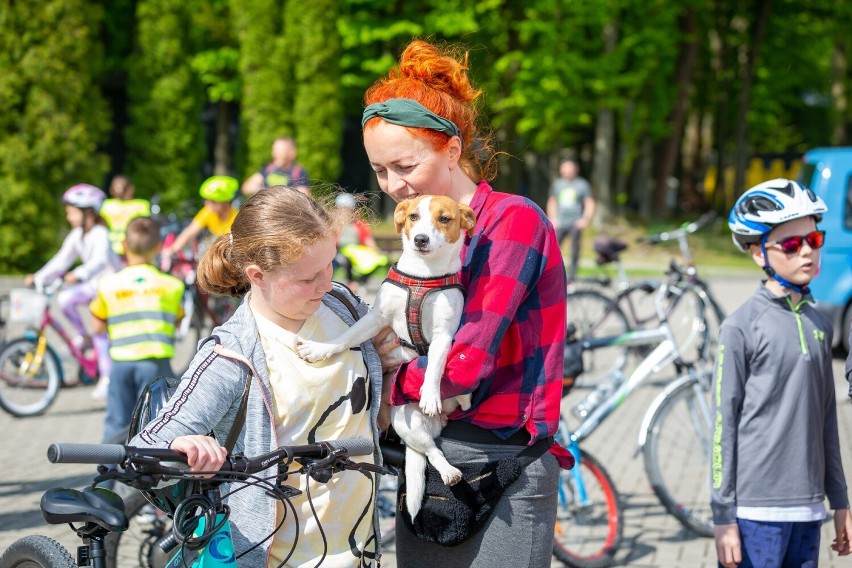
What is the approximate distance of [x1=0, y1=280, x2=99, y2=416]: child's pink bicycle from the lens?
9.24 meters

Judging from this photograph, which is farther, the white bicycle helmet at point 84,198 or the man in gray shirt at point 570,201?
the man in gray shirt at point 570,201

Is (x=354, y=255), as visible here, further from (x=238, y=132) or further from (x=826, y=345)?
(x=238, y=132)

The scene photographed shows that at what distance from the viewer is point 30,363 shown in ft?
30.6

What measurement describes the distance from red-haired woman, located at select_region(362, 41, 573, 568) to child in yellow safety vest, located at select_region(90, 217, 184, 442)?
396cm

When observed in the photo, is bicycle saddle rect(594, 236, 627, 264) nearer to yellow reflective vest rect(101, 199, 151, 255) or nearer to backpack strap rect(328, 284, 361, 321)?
yellow reflective vest rect(101, 199, 151, 255)

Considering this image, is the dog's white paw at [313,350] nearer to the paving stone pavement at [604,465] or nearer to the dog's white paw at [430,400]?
the dog's white paw at [430,400]

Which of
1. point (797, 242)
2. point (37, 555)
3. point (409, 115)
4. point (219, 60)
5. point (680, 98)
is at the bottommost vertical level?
point (37, 555)

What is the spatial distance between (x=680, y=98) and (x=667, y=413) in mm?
28484

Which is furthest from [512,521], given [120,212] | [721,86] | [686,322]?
[721,86]

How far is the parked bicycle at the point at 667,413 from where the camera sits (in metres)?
5.83

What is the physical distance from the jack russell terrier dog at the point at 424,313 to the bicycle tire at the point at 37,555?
0.82 metres

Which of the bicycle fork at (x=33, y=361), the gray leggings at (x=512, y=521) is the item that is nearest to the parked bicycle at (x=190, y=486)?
the gray leggings at (x=512, y=521)

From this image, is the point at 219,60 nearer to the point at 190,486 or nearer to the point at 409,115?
the point at 409,115

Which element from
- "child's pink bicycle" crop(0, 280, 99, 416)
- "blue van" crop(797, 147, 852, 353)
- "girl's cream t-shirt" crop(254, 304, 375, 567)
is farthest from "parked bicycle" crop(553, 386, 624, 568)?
"blue van" crop(797, 147, 852, 353)
